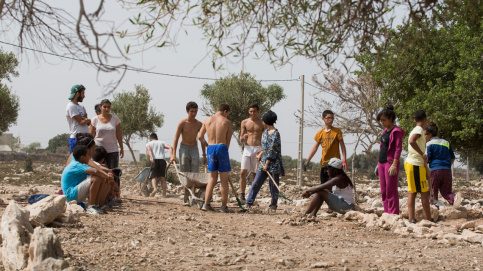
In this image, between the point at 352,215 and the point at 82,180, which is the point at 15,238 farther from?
the point at 352,215

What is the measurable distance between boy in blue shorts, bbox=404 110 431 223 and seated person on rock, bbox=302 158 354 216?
0.95 meters

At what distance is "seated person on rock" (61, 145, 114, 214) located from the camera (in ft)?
22.8

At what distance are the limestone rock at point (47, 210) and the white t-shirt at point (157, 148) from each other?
5380 mm

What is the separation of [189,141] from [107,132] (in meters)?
1.47

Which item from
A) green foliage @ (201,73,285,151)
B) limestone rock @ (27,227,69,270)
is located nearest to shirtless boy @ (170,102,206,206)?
limestone rock @ (27,227,69,270)

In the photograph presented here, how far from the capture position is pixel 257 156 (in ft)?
31.1

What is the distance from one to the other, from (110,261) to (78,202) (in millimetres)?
3082

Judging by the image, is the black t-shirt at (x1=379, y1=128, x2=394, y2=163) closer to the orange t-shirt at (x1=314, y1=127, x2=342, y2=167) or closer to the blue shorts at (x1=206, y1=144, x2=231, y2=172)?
the orange t-shirt at (x1=314, y1=127, x2=342, y2=167)

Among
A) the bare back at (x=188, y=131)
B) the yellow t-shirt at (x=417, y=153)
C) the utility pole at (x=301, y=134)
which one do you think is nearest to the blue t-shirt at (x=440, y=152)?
the yellow t-shirt at (x=417, y=153)

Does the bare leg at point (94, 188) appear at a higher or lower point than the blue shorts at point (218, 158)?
lower

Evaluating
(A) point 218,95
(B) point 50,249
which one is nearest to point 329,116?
(B) point 50,249

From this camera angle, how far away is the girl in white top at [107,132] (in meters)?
8.58

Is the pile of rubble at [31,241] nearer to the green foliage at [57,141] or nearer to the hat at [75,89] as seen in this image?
the hat at [75,89]

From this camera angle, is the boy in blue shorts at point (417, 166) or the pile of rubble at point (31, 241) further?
the boy in blue shorts at point (417, 166)
